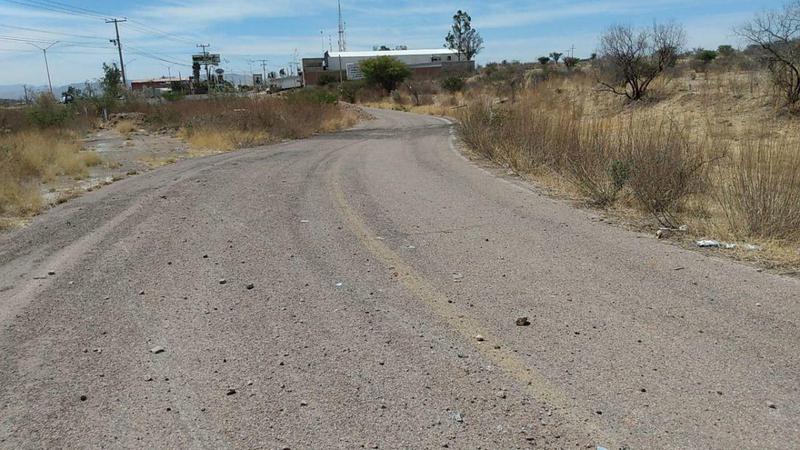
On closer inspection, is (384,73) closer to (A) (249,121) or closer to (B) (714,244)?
(A) (249,121)

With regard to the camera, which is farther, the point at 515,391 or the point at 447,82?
the point at 447,82

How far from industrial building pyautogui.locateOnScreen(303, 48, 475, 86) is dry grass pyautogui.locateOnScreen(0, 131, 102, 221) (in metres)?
99.2

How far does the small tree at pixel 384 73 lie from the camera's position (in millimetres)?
84500

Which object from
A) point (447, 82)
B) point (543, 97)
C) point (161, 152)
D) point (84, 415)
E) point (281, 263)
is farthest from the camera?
point (447, 82)

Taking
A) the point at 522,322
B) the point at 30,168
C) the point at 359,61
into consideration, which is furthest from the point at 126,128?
the point at 359,61

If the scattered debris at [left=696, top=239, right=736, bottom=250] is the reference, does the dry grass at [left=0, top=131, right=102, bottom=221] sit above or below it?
above

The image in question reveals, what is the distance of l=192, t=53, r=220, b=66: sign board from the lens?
12419cm

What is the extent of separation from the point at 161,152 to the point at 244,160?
749 centimetres

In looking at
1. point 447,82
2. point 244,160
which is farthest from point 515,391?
point 447,82

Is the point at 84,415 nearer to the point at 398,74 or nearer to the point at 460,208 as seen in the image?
the point at 460,208

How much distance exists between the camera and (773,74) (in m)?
18.6

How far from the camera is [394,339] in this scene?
4.53 m

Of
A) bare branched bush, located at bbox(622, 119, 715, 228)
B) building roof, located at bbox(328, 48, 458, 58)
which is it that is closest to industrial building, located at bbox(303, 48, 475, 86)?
building roof, located at bbox(328, 48, 458, 58)

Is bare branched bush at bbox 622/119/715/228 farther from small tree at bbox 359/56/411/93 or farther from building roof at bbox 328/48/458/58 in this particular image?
building roof at bbox 328/48/458/58
